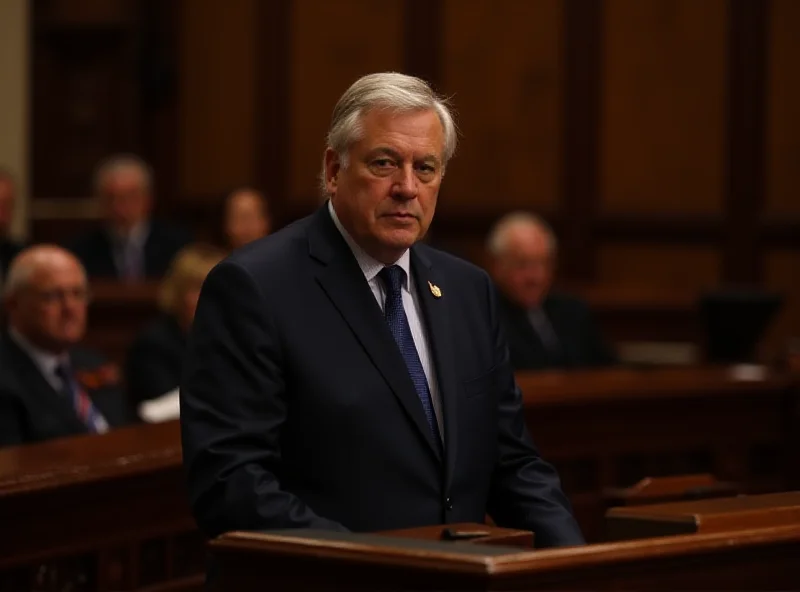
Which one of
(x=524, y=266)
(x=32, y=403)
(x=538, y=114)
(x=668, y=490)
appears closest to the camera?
(x=668, y=490)

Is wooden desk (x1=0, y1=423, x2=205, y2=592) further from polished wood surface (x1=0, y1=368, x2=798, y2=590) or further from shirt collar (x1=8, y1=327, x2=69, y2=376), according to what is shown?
shirt collar (x1=8, y1=327, x2=69, y2=376)

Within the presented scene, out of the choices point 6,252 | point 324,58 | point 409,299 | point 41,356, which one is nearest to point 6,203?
point 6,252

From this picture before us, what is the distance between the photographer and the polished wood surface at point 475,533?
2.29m

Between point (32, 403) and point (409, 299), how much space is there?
1.96m

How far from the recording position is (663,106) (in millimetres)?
8914

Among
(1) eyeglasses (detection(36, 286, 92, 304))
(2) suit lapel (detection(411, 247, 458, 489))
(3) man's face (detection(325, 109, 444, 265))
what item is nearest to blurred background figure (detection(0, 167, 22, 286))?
(1) eyeglasses (detection(36, 286, 92, 304))

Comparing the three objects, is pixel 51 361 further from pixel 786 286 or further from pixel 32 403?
pixel 786 286

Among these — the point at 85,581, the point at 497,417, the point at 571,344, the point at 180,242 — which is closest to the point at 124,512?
the point at 85,581

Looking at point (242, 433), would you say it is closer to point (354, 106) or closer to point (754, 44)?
point (354, 106)

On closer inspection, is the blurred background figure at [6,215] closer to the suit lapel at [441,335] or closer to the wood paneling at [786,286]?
the wood paneling at [786,286]

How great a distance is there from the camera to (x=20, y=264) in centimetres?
503

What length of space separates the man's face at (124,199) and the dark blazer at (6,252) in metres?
0.78

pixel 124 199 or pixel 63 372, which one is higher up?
pixel 124 199

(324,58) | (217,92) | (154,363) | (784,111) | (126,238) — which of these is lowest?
(154,363)
